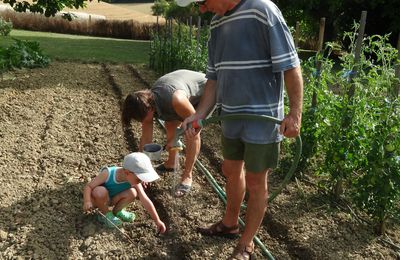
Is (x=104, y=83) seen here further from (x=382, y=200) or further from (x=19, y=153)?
(x=382, y=200)

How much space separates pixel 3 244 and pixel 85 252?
534 millimetres

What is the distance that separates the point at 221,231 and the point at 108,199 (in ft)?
2.66

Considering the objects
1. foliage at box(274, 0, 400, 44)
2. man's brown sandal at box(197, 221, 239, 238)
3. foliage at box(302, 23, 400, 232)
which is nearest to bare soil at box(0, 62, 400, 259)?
man's brown sandal at box(197, 221, 239, 238)

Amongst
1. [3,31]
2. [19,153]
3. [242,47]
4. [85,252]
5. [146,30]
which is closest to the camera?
[242,47]

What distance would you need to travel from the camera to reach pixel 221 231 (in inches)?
122

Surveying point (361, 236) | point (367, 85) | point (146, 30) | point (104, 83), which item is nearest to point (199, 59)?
point (104, 83)

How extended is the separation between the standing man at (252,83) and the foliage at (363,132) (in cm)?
91

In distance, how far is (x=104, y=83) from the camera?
8328mm

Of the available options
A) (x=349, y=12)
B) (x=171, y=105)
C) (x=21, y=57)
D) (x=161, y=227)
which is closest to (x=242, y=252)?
(x=161, y=227)

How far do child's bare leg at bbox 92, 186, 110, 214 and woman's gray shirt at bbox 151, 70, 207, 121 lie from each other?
32.7 inches

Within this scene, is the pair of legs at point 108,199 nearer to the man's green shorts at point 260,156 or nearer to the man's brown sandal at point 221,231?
the man's brown sandal at point 221,231

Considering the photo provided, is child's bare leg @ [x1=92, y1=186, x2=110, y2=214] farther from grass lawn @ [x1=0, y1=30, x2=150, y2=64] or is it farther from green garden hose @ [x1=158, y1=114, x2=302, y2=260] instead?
grass lawn @ [x1=0, y1=30, x2=150, y2=64]

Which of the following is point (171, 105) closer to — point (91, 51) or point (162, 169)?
point (162, 169)

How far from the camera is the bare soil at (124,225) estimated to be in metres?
2.96
